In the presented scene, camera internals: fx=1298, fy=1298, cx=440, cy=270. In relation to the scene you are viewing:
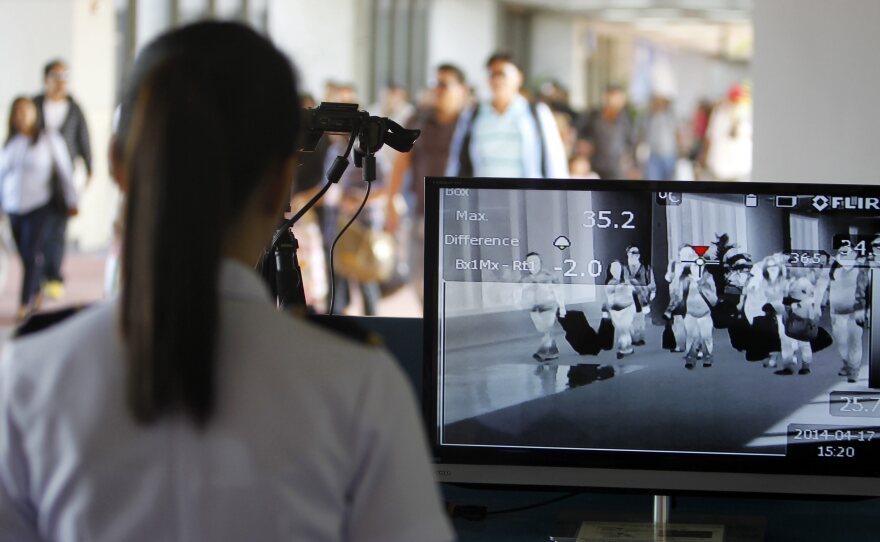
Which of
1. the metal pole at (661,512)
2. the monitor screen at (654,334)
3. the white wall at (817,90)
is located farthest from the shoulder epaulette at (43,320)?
the white wall at (817,90)

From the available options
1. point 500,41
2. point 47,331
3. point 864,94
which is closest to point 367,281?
point 864,94

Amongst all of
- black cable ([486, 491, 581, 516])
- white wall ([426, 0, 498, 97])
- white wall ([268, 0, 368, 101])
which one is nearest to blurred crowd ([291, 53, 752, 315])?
white wall ([268, 0, 368, 101])

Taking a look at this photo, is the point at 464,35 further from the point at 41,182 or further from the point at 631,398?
the point at 631,398

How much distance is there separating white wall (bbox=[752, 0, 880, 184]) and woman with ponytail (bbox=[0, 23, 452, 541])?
7.73 feet

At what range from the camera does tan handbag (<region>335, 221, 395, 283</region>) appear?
25.9ft

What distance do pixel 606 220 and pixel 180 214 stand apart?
1008mm

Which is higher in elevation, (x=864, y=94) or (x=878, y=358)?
(x=864, y=94)

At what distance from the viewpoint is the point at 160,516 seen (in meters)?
0.93

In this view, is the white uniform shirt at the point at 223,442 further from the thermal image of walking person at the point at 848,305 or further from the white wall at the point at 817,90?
the white wall at the point at 817,90

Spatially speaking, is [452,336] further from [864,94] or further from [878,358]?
[864,94]

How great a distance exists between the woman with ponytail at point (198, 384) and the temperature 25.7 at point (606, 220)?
0.90m

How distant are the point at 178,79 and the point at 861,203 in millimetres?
1155

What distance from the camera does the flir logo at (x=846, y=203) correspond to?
1792 mm

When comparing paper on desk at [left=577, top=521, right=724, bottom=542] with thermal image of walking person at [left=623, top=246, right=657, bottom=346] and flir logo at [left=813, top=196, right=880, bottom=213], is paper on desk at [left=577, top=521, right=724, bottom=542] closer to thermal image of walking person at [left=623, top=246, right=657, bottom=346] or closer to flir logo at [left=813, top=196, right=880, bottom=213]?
thermal image of walking person at [left=623, top=246, right=657, bottom=346]
